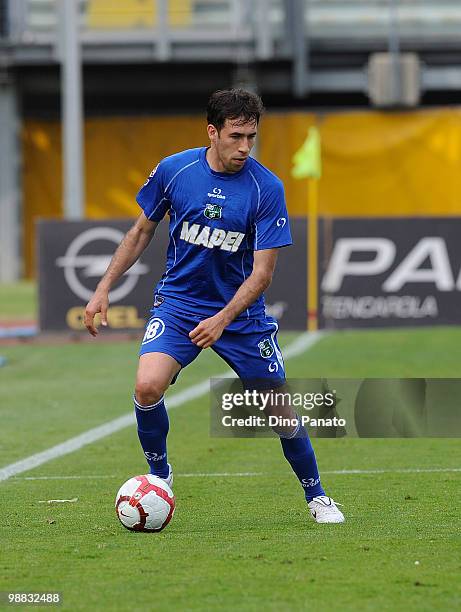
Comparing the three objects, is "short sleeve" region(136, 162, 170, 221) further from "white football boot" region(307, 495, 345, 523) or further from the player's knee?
"white football boot" region(307, 495, 345, 523)

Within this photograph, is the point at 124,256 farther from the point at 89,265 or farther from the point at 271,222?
the point at 89,265

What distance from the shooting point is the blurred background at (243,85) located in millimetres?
30906

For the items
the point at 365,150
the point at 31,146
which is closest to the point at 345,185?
the point at 365,150

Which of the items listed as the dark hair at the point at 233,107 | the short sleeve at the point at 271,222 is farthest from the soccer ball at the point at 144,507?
the dark hair at the point at 233,107

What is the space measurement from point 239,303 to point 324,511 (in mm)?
1085

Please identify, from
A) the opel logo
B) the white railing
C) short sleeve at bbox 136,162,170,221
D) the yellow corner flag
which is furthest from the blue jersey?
the white railing

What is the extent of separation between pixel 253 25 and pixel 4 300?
836cm

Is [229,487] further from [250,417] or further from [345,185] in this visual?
[345,185]

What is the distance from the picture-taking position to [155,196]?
721 cm

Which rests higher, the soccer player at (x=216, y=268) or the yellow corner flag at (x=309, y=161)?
the soccer player at (x=216, y=268)

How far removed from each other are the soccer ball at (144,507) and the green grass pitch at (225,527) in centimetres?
7

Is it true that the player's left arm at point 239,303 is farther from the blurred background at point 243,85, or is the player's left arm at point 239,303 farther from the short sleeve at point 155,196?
the blurred background at point 243,85

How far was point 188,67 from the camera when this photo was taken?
105ft

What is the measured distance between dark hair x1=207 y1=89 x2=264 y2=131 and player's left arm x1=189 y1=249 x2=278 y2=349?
63 cm
